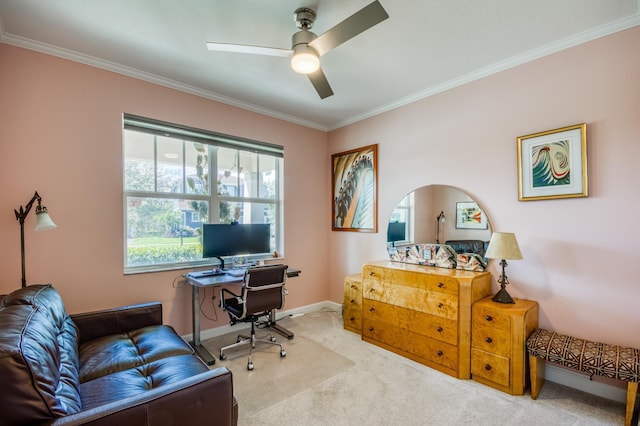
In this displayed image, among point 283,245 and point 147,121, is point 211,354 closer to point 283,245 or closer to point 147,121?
point 283,245

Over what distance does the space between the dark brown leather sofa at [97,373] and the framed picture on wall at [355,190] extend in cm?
260

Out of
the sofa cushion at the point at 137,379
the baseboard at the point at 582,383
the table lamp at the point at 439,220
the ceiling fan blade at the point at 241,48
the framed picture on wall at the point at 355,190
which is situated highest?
the ceiling fan blade at the point at 241,48

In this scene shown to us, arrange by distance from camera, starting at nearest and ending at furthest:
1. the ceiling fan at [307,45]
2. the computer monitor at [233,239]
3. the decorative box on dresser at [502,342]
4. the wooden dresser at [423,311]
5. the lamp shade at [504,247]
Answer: the ceiling fan at [307,45]
the decorative box on dresser at [502,342]
the lamp shade at [504,247]
the wooden dresser at [423,311]
the computer monitor at [233,239]

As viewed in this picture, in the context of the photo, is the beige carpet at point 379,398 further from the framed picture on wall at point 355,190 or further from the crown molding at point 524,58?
the crown molding at point 524,58

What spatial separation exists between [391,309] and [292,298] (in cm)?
158

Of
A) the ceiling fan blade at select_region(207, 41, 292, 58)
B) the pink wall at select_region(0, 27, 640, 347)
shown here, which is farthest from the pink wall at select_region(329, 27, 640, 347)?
the ceiling fan blade at select_region(207, 41, 292, 58)

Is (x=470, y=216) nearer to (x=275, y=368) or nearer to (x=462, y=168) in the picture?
(x=462, y=168)

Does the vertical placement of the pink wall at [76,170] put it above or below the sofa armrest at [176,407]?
above

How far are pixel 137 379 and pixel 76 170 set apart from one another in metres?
1.96

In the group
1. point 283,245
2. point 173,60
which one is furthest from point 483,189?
point 173,60

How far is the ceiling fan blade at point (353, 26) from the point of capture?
154cm

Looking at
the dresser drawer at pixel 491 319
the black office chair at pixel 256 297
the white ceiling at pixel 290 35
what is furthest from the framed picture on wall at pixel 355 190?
the dresser drawer at pixel 491 319

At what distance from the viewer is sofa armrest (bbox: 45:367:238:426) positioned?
1100 millimetres

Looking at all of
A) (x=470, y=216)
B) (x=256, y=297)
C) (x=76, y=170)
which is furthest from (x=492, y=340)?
(x=76, y=170)
